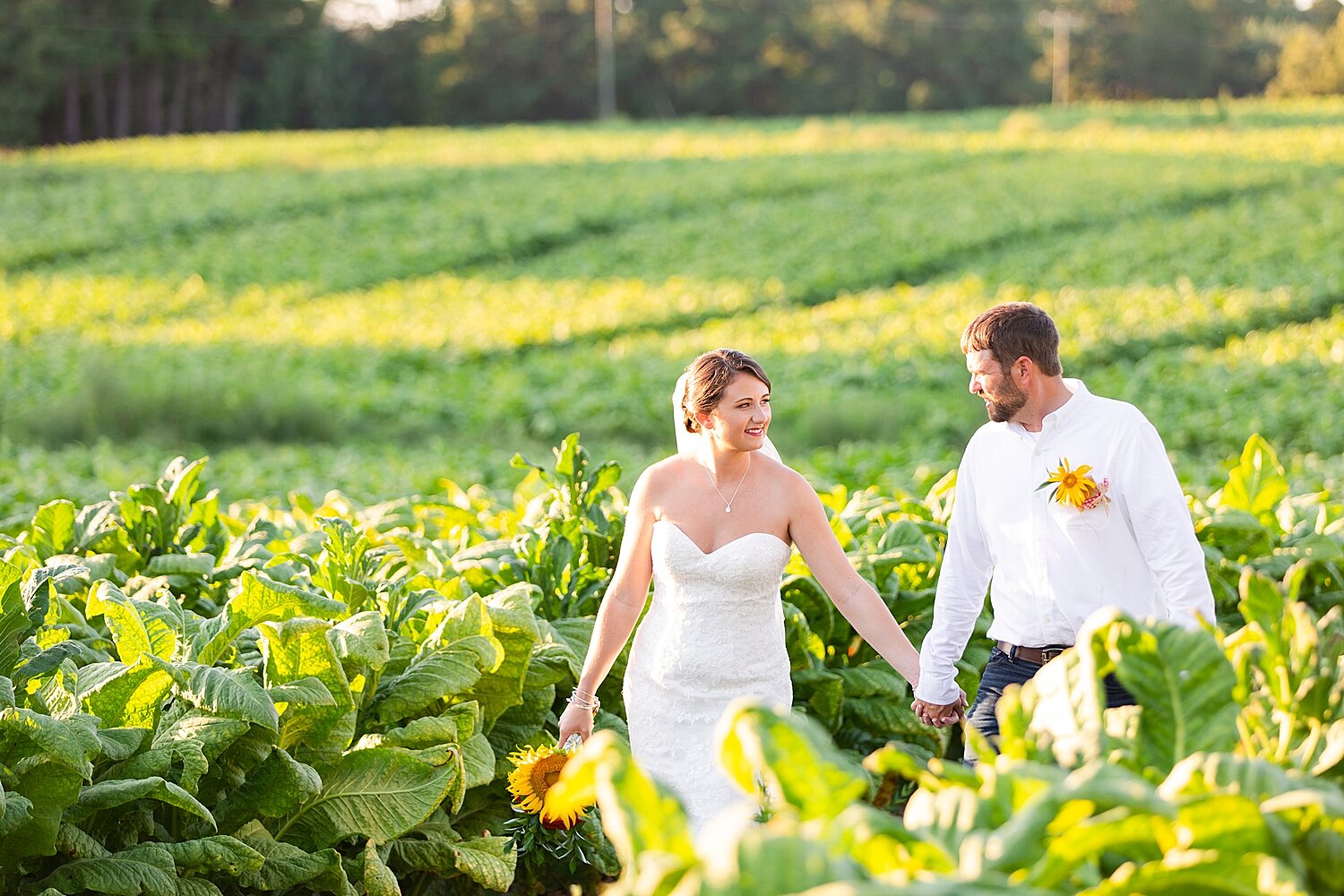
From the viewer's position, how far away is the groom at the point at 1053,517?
3.24m

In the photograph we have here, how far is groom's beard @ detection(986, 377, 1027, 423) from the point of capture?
3361 mm

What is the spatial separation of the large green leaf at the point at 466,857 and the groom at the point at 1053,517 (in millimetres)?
1137

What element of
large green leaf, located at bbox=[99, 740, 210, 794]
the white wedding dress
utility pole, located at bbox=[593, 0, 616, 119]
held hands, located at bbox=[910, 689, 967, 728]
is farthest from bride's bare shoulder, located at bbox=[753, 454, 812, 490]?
utility pole, located at bbox=[593, 0, 616, 119]

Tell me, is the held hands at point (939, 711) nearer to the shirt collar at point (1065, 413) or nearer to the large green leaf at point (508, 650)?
the shirt collar at point (1065, 413)

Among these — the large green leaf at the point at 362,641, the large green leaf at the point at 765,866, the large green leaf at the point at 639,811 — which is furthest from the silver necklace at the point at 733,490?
the large green leaf at the point at 765,866

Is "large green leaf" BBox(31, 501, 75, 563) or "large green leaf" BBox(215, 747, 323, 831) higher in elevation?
"large green leaf" BBox(31, 501, 75, 563)

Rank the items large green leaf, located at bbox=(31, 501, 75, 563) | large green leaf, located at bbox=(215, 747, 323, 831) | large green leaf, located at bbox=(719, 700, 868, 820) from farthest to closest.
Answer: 1. large green leaf, located at bbox=(31, 501, 75, 563)
2. large green leaf, located at bbox=(215, 747, 323, 831)
3. large green leaf, located at bbox=(719, 700, 868, 820)

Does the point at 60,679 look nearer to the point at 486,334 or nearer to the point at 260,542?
the point at 260,542

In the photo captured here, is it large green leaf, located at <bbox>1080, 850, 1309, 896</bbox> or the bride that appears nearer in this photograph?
large green leaf, located at <bbox>1080, 850, 1309, 896</bbox>

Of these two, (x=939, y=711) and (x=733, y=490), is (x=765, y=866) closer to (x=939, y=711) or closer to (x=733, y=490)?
(x=733, y=490)

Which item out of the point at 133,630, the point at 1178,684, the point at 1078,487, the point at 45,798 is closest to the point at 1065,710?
the point at 1178,684

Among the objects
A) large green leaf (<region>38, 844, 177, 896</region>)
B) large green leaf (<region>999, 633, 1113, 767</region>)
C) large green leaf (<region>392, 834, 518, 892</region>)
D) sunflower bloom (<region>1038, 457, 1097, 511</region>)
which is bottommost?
large green leaf (<region>392, 834, 518, 892</region>)

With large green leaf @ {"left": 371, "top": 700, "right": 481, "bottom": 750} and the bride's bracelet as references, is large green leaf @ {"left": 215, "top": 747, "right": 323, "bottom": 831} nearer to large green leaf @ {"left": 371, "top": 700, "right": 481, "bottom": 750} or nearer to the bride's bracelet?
large green leaf @ {"left": 371, "top": 700, "right": 481, "bottom": 750}

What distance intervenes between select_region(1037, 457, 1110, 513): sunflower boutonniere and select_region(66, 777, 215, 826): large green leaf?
81.5 inches
